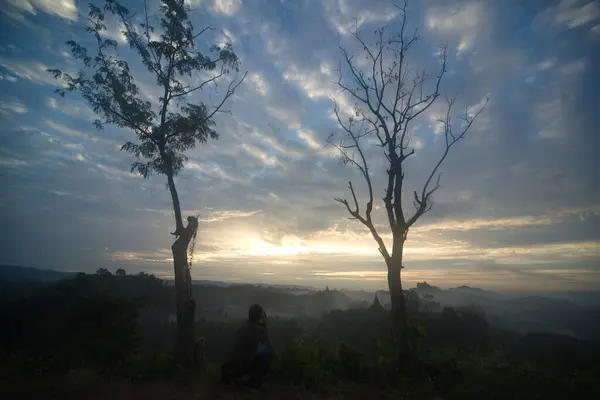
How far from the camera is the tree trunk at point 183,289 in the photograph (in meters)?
11.3

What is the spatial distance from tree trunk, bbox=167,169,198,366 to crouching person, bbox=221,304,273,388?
12.1ft

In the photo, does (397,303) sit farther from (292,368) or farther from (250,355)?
(250,355)

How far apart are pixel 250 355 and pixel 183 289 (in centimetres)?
499

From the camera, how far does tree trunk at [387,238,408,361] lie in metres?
10.2

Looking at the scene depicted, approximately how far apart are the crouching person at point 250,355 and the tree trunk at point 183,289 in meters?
3.70

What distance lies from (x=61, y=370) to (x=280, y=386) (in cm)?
698

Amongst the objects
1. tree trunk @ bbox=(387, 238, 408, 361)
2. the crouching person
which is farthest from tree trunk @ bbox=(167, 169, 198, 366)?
tree trunk @ bbox=(387, 238, 408, 361)

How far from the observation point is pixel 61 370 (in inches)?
408

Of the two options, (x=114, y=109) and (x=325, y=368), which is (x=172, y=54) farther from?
(x=325, y=368)

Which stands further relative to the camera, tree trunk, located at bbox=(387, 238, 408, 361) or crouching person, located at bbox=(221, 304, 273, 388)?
tree trunk, located at bbox=(387, 238, 408, 361)

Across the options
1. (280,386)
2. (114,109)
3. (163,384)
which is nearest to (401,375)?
(280,386)

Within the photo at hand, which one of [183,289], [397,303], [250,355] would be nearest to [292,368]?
[250,355]

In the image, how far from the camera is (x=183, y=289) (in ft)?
39.2

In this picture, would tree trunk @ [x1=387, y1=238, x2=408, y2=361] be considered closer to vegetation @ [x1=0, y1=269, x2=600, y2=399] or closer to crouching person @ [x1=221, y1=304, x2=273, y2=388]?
vegetation @ [x1=0, y1=269, x2=600, y2=399]
